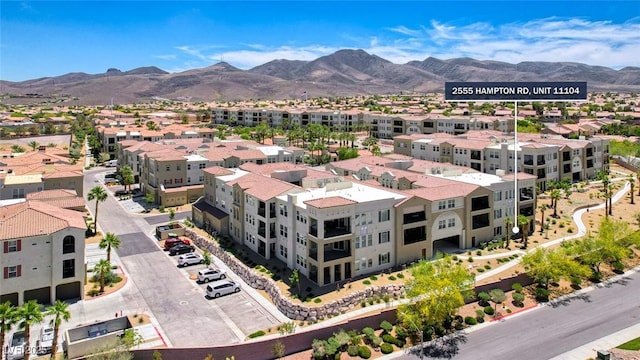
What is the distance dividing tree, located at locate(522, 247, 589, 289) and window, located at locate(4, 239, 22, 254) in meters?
50.1

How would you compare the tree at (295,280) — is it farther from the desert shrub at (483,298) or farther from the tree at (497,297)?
the tree at (497,297)

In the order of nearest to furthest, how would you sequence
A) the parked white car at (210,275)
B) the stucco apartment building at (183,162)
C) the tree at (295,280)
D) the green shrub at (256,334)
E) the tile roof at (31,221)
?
the green shrub at (256,334)
the tile roof at (31,221)
the tree at (295,280)
the parked white car at (210,275)
the stucco apartment building at (183,162)

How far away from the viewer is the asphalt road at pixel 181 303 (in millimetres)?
40575

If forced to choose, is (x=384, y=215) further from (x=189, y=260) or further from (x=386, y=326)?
(x=189, y=260)

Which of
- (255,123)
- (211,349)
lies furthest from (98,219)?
(255,123)

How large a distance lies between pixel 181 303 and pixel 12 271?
15180 millimetres

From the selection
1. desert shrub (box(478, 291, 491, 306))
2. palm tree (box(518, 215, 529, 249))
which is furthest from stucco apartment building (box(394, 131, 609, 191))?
desert shrub (box(478, 291, 491, 306))

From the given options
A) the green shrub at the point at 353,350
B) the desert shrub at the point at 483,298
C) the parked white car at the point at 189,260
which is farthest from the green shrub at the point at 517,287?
the parked white car at the point at 189,260

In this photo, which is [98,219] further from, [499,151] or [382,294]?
[499,151]

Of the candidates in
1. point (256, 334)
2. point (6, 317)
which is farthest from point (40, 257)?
point (256, 334)

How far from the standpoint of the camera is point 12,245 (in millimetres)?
42438

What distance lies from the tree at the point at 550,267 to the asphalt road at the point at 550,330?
107 inches

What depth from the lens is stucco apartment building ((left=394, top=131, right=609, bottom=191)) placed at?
290ft

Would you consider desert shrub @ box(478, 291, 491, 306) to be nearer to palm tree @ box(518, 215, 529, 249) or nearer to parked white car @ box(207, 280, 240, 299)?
palm tree @ box(518, 215, 529, 249)
